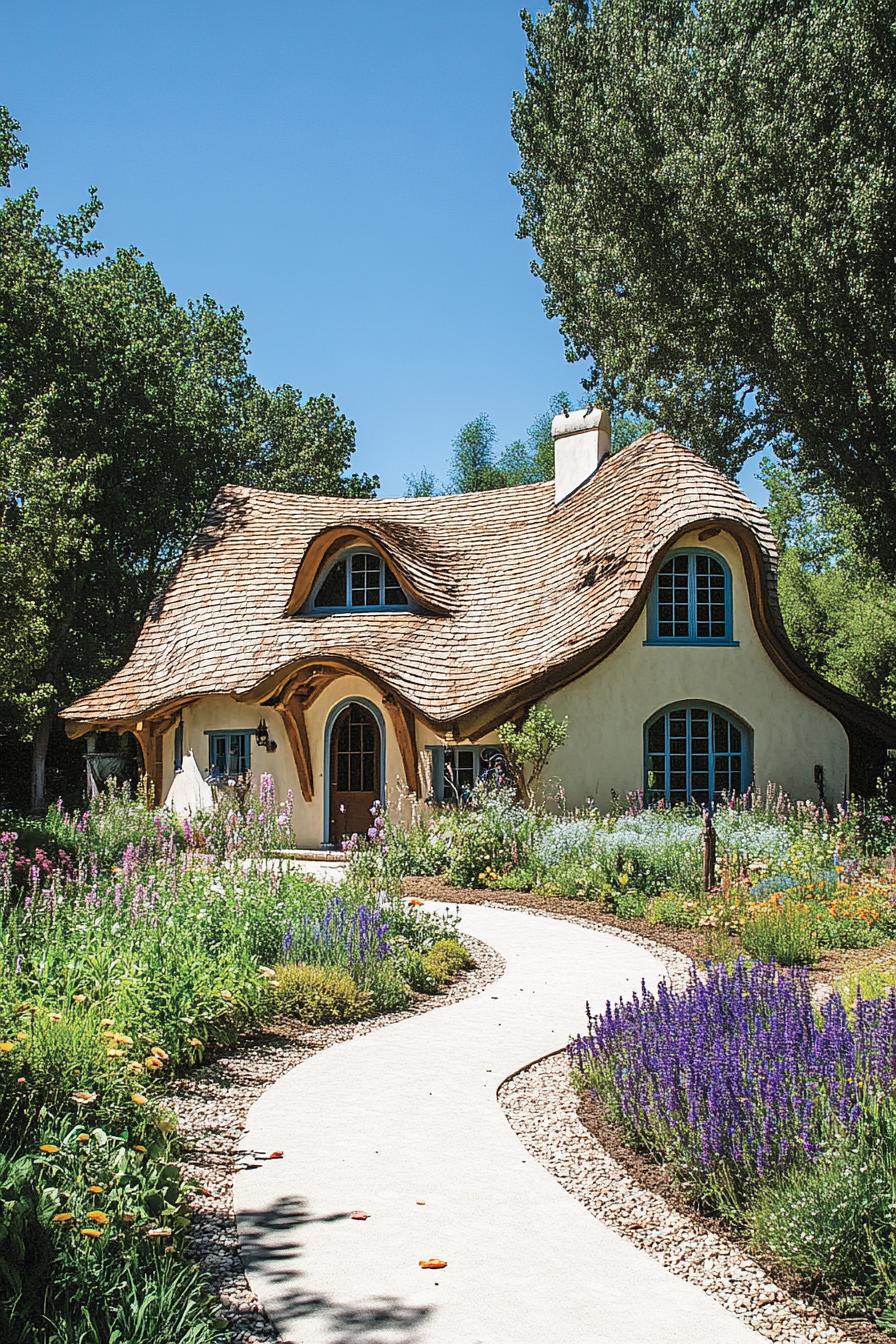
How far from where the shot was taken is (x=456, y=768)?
63.1 ft

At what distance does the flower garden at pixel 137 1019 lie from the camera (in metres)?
3.52

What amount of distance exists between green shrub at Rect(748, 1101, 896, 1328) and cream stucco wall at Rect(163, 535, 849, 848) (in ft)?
46.7

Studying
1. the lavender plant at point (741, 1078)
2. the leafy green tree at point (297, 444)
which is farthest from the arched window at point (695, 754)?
the leafy green tree at point (297, 444)

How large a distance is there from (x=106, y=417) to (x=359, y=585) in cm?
1076

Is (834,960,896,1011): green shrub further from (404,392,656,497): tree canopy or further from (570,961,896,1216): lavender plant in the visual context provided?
(404,392,656,497): tree canopy

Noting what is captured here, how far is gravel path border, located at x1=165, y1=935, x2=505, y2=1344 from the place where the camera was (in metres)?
4.00

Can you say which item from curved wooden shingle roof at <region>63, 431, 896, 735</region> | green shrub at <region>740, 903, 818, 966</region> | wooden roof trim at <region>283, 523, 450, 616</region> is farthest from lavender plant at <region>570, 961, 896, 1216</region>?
wooden roof trim at <region>283, 523, 450, 616</region>

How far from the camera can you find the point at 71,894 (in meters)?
9.24

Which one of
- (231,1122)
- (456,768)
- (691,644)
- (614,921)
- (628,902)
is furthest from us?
(691,644)

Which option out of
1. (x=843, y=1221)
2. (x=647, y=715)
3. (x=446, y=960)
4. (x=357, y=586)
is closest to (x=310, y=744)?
(x=357, y=586)

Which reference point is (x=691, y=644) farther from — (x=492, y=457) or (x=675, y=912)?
(x=492, y=457)

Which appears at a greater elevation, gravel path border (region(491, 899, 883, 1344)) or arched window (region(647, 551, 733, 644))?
arched window (region(647, 551, 733, 644))

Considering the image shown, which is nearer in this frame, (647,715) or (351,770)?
(647,715)

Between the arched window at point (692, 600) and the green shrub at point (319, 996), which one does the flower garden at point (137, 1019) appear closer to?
the green shrub at point (319, 996)
